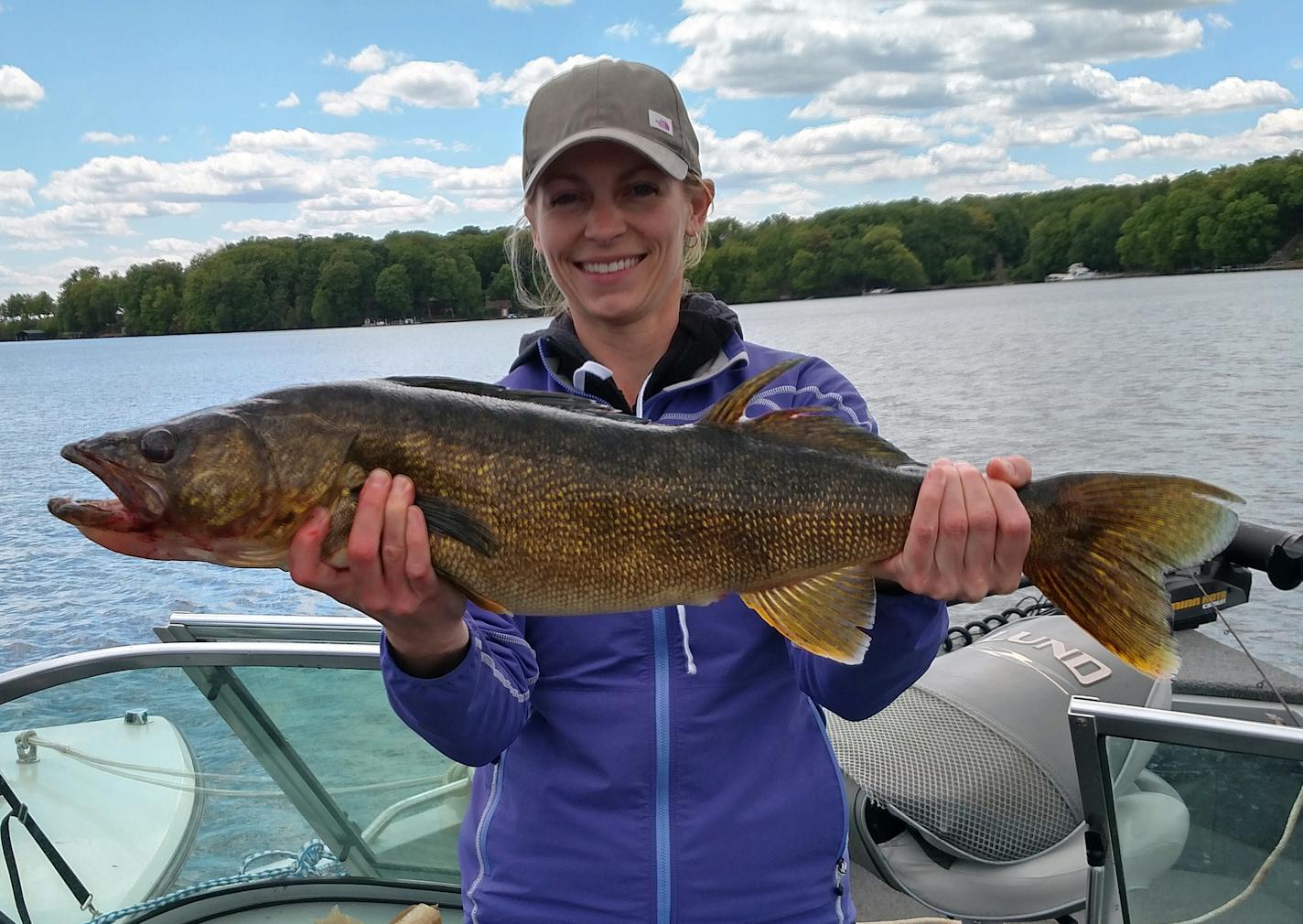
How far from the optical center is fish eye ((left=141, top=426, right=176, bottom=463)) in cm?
255

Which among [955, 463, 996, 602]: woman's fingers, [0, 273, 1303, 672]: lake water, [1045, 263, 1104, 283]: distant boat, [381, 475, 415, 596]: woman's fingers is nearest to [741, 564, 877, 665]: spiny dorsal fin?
[955, 463, 996, 602]: woman's fingers

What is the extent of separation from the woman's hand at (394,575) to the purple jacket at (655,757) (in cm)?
8

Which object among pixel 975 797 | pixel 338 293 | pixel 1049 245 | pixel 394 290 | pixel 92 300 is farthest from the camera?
pixel 1049 245

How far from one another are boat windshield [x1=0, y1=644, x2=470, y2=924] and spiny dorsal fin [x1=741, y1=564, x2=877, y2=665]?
1708 millimetres

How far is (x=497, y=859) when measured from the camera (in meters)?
2.61

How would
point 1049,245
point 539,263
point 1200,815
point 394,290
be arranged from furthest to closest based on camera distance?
point 1049,245, point 394,290, point 539,263, point 1200,815

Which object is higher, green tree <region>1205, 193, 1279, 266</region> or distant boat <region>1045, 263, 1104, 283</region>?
green tree <region>1205, 193, 1279, 266</region>

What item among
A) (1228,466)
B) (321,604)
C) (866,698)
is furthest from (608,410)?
(1228,466)

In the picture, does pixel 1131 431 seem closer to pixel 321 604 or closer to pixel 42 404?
pixel 321 604

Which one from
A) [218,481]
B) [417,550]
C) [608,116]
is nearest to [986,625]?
[608,116]

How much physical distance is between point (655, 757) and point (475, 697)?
1.67 ft

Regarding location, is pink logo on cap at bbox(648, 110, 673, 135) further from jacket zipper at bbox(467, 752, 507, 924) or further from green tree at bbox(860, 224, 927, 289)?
green tree at bbox(860, 224, 927, 289)

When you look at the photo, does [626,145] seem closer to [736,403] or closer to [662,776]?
[736,403]

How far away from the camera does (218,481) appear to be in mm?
2559
